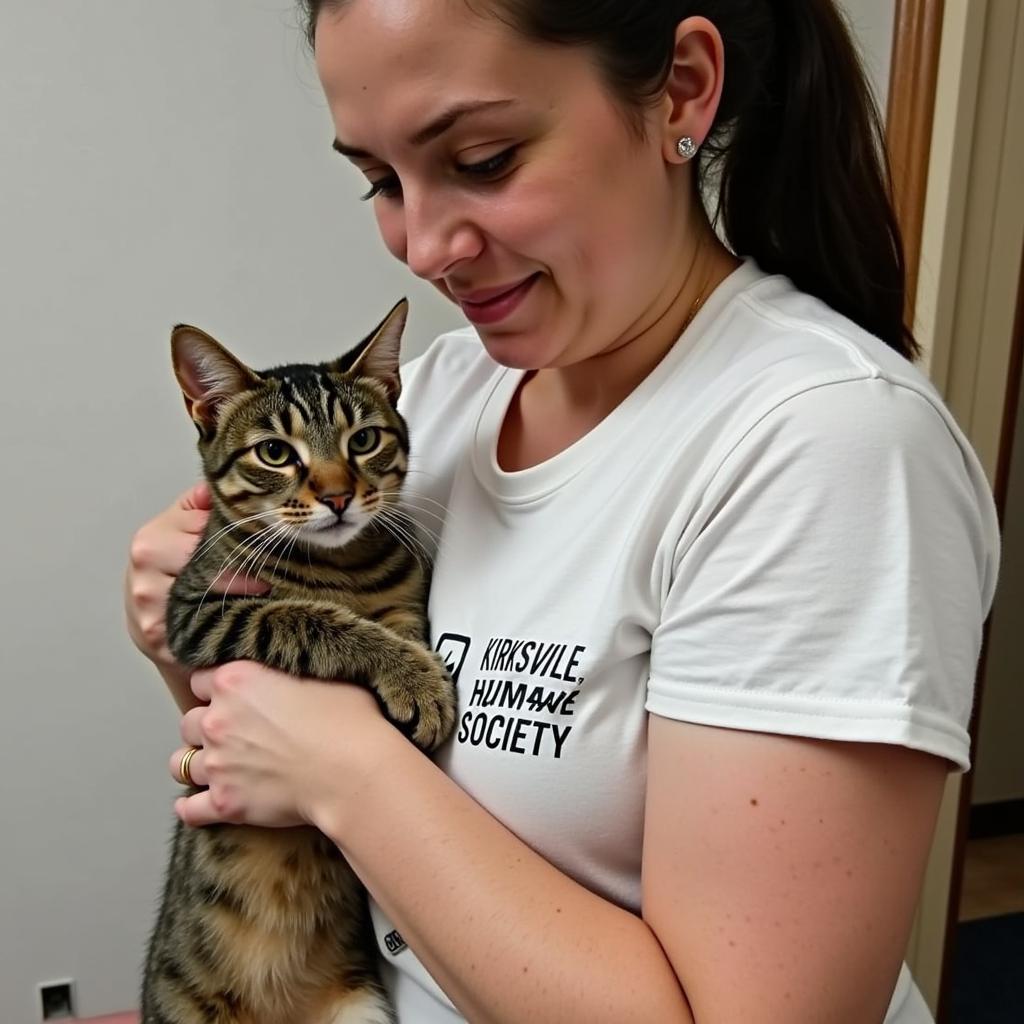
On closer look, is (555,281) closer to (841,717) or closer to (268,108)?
(841,717)

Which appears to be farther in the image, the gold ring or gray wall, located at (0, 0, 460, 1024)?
gray wall, located at (0, 0, 460, 1024)

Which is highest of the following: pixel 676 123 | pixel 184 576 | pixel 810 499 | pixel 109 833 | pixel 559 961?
pixel 676 123

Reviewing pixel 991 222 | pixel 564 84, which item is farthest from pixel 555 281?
pixel 991 222

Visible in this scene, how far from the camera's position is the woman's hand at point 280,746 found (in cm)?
76

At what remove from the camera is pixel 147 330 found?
1601 mm

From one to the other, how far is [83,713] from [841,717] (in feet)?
4.88

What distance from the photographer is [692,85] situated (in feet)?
2.49

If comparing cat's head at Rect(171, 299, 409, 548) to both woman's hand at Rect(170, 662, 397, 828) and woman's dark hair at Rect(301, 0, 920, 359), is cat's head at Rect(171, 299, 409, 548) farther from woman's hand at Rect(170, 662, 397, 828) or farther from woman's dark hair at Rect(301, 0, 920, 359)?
woman's dark hair at Rect(301, 0, 920, 359)

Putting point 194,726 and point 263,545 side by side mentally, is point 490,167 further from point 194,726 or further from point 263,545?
point 194,726

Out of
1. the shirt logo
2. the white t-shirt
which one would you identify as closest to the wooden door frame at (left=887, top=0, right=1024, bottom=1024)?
the white t-shirt

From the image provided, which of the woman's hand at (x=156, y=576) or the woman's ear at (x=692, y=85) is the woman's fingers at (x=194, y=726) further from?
the woman's ear at (x=692, y=85)

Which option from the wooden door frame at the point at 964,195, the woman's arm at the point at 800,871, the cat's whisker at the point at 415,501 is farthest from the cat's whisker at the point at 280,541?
the wooden door frame at the point at 964,195

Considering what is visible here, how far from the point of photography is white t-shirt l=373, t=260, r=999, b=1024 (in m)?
0.58

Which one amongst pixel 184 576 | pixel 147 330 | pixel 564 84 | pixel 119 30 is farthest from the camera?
pixel 147 330
